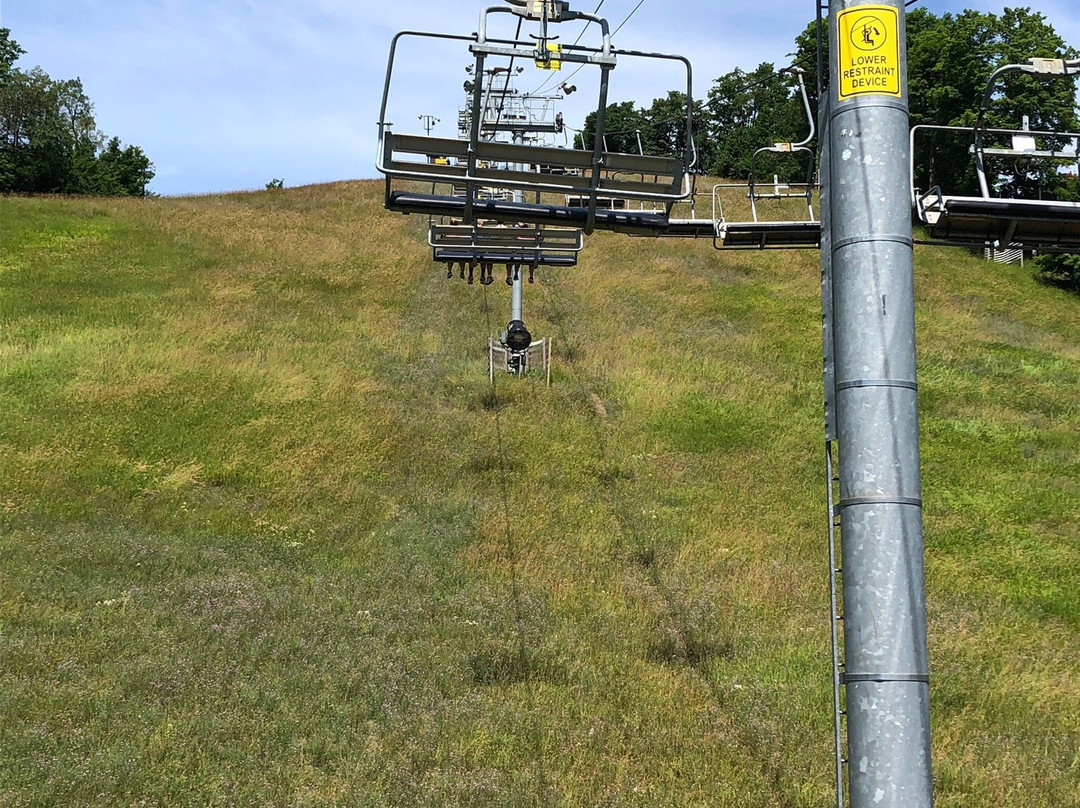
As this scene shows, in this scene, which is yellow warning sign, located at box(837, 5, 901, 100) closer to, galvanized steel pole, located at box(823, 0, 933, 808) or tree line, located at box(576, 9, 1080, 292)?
galvanized steel pole, located at box(823, 0, 933, 808)

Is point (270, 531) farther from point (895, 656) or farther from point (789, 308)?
point (789, 308)

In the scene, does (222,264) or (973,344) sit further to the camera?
(222,264)

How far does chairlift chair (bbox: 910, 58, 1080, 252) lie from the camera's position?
7.66 metres

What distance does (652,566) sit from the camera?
1410 cm

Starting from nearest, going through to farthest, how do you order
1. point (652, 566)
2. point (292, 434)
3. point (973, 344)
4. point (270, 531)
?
point (652, 566), point (270, 531), point (292, 434), point (973, 344)

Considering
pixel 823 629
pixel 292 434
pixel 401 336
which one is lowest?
pixel 823 629

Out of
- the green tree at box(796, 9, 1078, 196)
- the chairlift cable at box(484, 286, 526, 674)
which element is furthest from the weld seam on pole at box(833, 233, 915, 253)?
the green tree at box(796, 9, 1078, 196)

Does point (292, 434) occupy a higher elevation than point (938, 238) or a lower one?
lower

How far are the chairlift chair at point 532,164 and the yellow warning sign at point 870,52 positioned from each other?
Answer: 227cm

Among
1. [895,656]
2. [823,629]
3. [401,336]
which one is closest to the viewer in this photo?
[895,656]

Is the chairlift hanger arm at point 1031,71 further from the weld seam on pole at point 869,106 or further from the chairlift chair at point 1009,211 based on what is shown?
the weld seam on pole at point 869,106

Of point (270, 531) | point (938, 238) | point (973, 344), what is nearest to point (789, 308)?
point (973, 344)

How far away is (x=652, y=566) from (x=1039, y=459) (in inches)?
421

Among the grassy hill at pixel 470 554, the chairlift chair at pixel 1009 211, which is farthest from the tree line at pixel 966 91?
the chairlift chair at pixel 1009 211
